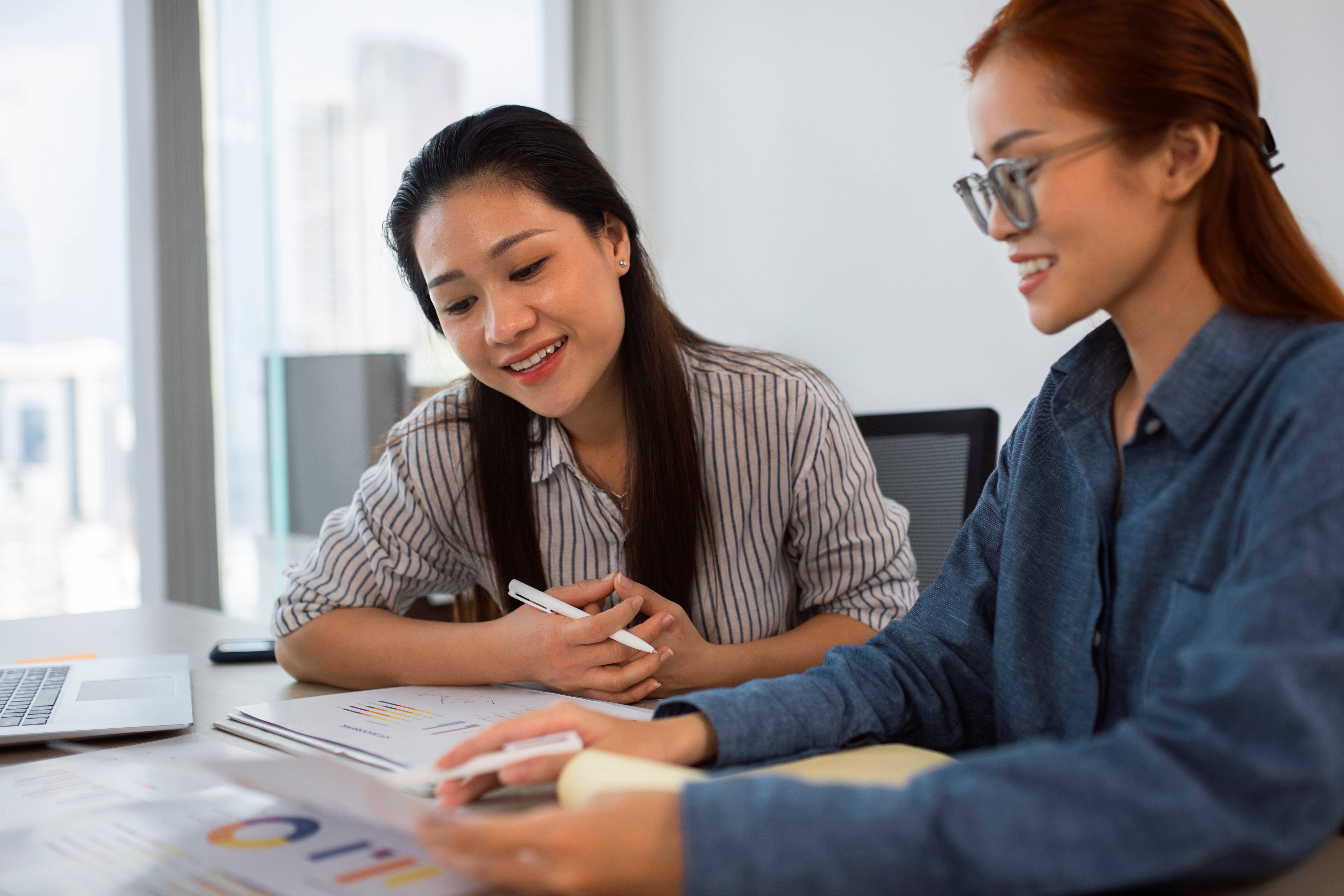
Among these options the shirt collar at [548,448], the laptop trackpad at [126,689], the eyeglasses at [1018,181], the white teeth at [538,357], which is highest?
the eyeglasses at [1018,181]

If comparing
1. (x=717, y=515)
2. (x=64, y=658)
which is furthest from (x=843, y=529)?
(x=64, y=658)

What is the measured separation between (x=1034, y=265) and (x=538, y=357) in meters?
0.65

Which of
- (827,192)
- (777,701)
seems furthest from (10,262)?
(777,701)

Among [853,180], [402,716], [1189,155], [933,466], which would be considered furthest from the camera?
[853,180]

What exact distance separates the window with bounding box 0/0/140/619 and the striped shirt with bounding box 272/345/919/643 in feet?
5.77

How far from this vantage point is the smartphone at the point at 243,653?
1354mm

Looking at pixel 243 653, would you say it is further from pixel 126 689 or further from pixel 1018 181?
pixel 1018 181

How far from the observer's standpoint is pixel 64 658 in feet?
4.44

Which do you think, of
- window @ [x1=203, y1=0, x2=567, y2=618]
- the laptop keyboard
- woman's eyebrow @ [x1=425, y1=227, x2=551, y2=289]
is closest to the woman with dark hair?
woman's eyebrow @ [x1=425, y1=227, x2=551, y2=289]

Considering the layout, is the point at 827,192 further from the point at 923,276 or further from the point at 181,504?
the point at 181,504

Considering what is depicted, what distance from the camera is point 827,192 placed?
2.86m

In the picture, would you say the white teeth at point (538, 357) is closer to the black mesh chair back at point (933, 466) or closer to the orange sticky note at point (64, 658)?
the black mesh chair back at point (933, 466)

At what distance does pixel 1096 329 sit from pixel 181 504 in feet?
8.50

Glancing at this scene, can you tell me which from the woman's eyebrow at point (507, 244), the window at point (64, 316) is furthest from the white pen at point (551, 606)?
the window at point (64, 316)
